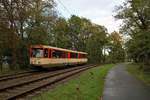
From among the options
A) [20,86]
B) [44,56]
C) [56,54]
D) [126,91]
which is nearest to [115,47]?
[56,54]

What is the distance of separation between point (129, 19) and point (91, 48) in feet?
189

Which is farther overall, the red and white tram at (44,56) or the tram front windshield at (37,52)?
the tram front windshield at (37,52)

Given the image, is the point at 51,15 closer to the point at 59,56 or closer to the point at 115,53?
the point at 59,56

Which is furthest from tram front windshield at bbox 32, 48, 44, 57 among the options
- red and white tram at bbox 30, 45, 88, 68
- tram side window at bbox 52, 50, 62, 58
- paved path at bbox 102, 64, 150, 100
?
paved path at bbox 102, 64, 150, 100

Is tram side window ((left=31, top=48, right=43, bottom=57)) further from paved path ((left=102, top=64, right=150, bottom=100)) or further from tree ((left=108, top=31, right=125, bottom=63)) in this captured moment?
tree ((left=108, top=31, right=125, bottom=63))

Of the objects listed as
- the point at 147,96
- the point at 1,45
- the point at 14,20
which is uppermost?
the point at 14,20

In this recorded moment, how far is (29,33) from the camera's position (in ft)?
139

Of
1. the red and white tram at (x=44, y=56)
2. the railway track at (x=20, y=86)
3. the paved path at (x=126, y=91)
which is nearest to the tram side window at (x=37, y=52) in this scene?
the red and white tram at (x=44, y=56)

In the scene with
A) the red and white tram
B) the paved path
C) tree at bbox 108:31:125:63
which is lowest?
the paved path

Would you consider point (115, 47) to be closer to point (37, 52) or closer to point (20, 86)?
point (37, 52)

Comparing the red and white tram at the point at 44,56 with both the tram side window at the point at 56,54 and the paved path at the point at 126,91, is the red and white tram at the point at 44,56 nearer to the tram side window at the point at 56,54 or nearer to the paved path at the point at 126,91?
the tram side window at the point at 56,54

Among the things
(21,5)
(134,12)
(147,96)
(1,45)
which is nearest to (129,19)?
(134,12)

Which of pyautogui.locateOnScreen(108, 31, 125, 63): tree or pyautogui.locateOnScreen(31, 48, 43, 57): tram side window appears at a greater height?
pyautogui.locateOnScreen(108, 31, 125, 63): tree

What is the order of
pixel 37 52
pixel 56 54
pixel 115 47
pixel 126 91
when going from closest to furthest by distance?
pixel 126 91, pixel 37 52, pixel 56 54, pixel 115 47
